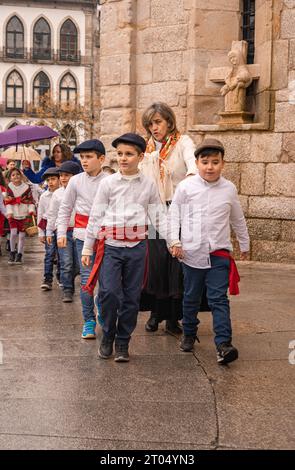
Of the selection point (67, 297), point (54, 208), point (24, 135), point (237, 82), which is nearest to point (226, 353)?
point (67, 297)

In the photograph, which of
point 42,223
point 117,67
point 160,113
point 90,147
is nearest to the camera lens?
point 160,113

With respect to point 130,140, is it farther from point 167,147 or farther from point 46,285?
point 46,285

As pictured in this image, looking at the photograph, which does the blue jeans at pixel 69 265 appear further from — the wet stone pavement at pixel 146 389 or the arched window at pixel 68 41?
the arched window at pixel 68 41

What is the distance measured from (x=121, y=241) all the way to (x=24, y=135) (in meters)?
7.91

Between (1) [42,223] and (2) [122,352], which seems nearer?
(2) [122,352]

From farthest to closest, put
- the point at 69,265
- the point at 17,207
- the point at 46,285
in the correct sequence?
the point at 17,207 < the point at 46,285 < the point at 69,265

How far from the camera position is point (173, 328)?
622 centimetres

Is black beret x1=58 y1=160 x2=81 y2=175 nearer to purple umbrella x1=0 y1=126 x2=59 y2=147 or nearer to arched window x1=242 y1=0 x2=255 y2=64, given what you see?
arched window x1=242 y1=0 x2=255 y2=64

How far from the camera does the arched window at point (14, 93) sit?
2362 inches

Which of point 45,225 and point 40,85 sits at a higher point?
point 40,85

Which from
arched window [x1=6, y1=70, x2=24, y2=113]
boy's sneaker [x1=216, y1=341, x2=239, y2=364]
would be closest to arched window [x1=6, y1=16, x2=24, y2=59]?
arched window [x1=6, y1=70, x2=24, y2=113]

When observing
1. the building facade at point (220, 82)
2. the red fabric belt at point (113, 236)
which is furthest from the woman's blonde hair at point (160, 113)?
the building facade at point (220, 82)

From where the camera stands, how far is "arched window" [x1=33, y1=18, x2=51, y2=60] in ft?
201
